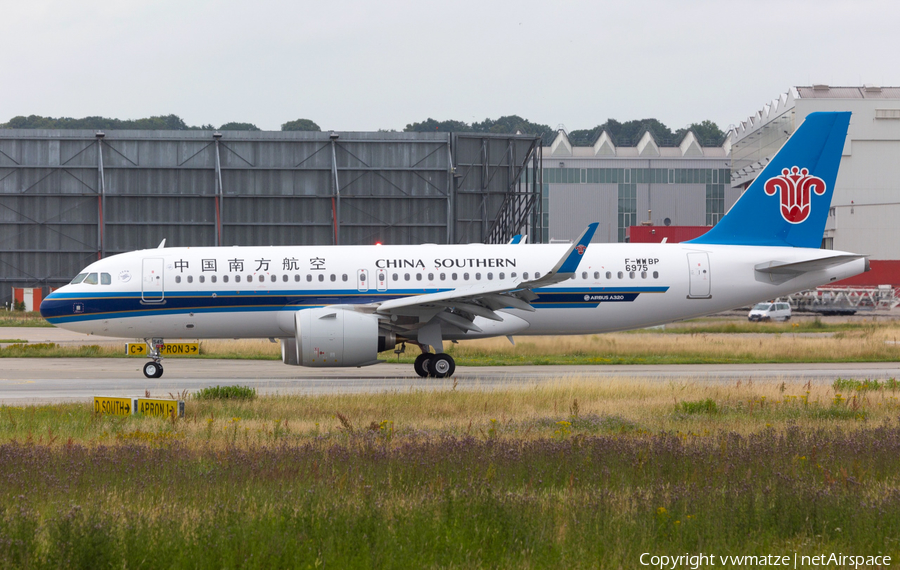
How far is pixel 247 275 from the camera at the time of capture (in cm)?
2309

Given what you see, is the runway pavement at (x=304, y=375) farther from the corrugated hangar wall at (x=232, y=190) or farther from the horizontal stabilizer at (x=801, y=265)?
the corrugated hangar wall at (x=232, y=190)

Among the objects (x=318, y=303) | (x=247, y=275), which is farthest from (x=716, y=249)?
(x=247, y=275)

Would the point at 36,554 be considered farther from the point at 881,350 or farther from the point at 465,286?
the point at 881,350

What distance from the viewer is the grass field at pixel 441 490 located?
20.9 ft

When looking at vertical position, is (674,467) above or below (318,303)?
below

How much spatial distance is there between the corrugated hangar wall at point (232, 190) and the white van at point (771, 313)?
16785 mm

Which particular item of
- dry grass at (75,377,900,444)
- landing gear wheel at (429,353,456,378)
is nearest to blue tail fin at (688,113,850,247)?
dry grass at (75,377,900,444)

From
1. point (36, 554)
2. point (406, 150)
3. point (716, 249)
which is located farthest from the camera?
point (406, 150)

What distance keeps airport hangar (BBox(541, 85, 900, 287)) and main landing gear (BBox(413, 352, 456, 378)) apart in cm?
4845

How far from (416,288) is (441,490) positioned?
49.7 ft

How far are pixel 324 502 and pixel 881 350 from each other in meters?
27.3

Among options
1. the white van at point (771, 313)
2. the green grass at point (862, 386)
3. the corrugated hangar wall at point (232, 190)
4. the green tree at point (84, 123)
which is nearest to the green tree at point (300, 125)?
the green tree at point (84, 123)

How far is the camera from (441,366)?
2220cm

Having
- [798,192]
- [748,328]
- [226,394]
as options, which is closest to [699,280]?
[798,192]
